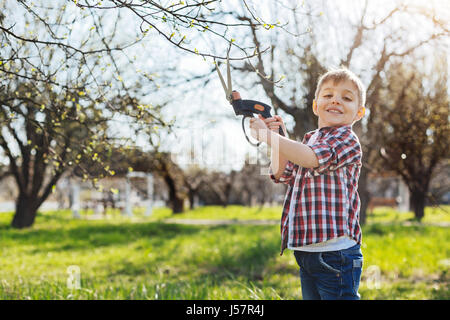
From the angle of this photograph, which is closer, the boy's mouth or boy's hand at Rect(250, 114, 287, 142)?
boy's hand at Rect(250, 114, 287, 142)

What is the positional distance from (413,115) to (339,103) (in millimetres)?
11335

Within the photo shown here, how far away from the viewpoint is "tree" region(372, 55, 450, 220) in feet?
35.7

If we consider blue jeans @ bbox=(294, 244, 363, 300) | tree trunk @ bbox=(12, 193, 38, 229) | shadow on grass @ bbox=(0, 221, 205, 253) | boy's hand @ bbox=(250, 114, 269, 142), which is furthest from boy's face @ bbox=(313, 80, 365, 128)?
tree trunk @ bbox=(12, 193, 38, 229)

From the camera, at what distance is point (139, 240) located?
9992mm

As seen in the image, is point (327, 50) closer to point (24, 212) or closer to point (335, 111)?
point (335, 111)

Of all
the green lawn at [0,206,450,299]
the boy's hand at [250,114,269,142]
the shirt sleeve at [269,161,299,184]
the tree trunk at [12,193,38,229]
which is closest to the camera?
the boy's hand at [250,114,269,142]

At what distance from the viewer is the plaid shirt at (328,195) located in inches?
82.2

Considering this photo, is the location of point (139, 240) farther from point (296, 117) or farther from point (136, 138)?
point (136, 138)

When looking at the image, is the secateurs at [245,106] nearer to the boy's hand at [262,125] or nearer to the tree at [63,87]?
the boy's hand at [262,125]

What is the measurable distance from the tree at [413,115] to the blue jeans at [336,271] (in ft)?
27.3

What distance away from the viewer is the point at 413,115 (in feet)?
40.8

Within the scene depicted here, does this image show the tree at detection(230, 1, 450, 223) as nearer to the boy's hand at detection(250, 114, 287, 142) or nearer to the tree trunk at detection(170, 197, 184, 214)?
the boy's hand at detection(250, 114, 287, 142)

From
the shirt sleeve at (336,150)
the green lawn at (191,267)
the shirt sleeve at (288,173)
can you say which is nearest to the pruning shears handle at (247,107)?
the shirt sleeve at (336,150)

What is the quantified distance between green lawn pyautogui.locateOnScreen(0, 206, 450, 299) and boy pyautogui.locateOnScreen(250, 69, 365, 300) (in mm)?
1676
